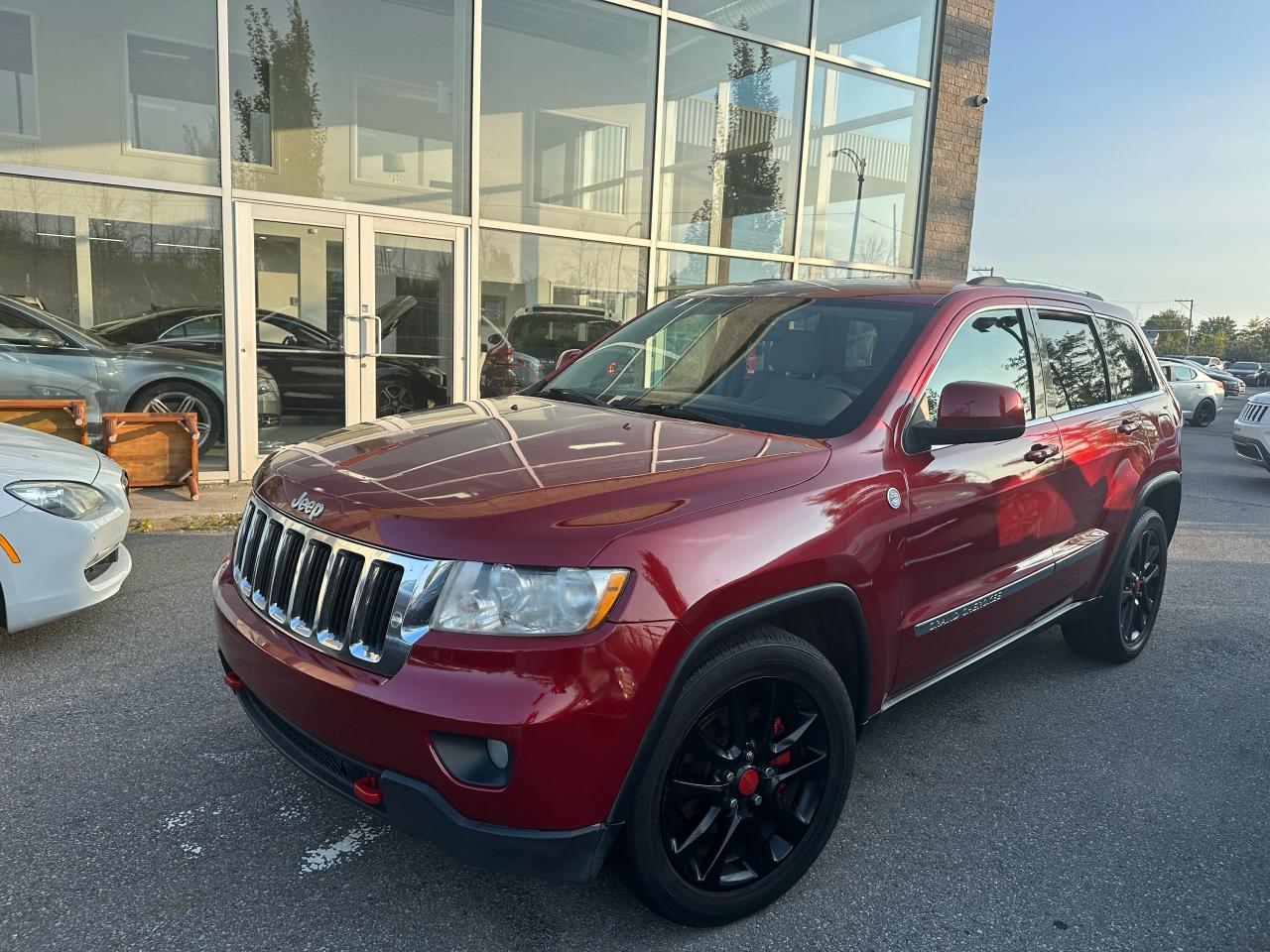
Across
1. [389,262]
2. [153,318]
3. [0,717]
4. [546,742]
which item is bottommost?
[0,717]

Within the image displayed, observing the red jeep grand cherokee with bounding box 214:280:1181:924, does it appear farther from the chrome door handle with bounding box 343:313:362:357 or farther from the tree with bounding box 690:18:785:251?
the tree with bounding box 690:18:785:251

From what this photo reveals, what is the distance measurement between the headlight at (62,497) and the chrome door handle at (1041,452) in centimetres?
401

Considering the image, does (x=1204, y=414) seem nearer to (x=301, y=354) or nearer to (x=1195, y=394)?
(x=1195, y=394)

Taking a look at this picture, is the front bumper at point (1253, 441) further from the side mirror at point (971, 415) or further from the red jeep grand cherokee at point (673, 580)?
the side mirror at point (971, 415)

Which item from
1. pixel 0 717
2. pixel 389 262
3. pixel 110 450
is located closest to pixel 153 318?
pixel 110 450

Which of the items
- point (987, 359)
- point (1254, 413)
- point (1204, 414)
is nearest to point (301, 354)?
point (987, 359)

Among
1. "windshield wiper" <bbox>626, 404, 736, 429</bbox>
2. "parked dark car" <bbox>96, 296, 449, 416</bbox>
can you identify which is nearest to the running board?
"windshield wiper" <bbox>626, 404, 736, 429</bbox>

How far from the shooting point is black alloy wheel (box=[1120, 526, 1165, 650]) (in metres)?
4.31

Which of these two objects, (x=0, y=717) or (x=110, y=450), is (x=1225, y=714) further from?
(x=110, y=450)

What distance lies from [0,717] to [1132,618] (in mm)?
5064

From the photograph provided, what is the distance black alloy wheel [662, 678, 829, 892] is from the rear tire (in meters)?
2.17

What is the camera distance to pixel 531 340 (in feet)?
31.2

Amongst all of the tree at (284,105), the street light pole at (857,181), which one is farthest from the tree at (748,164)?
the tree at (284,105)

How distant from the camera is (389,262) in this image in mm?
8578
